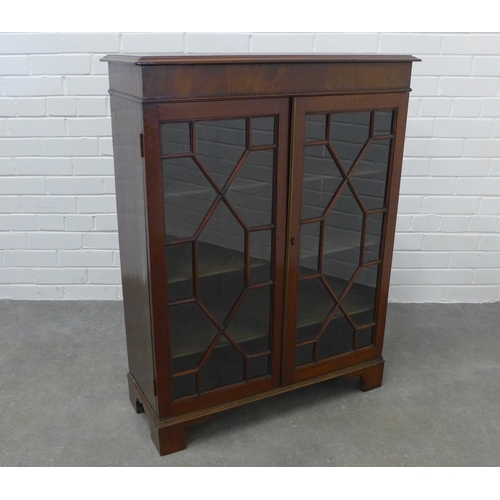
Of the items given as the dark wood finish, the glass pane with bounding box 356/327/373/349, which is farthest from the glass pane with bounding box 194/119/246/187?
the dark wood finish

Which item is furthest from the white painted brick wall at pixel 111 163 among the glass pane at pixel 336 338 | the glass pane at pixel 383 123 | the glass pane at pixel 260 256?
the glass pane at pixel 260 256

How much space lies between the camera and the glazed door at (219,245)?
1.69 meters

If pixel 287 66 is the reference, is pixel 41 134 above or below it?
below

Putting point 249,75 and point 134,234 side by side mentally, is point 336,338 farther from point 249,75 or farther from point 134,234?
point 249,75

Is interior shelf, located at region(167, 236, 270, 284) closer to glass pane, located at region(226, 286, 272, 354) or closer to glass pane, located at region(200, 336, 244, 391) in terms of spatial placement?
glass pane, located at region(226, 286, 272, 354)

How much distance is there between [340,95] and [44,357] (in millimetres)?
1687

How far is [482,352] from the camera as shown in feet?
8.62

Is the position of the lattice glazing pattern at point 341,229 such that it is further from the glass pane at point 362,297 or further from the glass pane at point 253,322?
the glass pane at point 253,322

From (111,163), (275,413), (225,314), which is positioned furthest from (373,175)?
(111,163)

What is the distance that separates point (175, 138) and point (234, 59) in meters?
0.28

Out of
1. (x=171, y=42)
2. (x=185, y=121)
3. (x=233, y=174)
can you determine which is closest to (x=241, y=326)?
(x=233, y=174)

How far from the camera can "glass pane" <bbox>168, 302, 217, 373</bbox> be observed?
1859 mm

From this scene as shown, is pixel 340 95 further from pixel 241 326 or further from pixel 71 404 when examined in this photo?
pixel 71 404

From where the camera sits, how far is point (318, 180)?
1.94 meters
